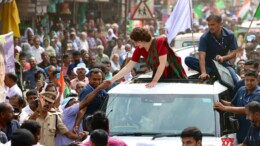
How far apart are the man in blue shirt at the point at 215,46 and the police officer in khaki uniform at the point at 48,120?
2.29 metres

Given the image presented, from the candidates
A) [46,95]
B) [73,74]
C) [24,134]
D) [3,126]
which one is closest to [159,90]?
[46,95]

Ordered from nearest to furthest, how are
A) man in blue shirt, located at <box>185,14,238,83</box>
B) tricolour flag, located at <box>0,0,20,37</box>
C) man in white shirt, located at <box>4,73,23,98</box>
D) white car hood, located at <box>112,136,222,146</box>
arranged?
white car hood, located at <box>112,136,222,146</box> < man in blue shirt, located at <box>185,14,238,83</box> < man in white shirt, located at <box>4,73,23,98</box> < tricolour flag, located at <box>0,0,20,37</box>

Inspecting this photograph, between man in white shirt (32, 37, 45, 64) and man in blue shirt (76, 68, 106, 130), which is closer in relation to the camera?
man in blue shirt (76, 68, 106, 130)

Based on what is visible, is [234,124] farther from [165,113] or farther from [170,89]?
[170,89]

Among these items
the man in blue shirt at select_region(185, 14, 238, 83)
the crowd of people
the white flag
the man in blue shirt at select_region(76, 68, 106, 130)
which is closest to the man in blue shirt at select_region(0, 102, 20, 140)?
the crowd of people

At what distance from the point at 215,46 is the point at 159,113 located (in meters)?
2.48

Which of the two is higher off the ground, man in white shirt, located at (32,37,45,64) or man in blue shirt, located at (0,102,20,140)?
man in blue shirt, located at (0,102,20,140)

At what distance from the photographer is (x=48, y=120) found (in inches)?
481

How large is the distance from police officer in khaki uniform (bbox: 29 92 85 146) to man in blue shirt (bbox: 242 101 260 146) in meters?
2.10

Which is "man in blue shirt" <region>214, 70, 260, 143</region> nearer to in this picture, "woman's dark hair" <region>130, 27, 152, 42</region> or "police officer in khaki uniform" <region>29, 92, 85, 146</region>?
"woman's dark hair" <region>130, 27, 152, 42</region>

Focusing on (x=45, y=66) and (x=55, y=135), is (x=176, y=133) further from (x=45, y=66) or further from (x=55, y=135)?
(x=45, y=66)

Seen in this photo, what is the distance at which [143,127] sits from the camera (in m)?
11.7

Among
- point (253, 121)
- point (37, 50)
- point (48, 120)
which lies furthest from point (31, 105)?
point (37, 50)

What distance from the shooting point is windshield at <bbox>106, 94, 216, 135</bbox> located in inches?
460
